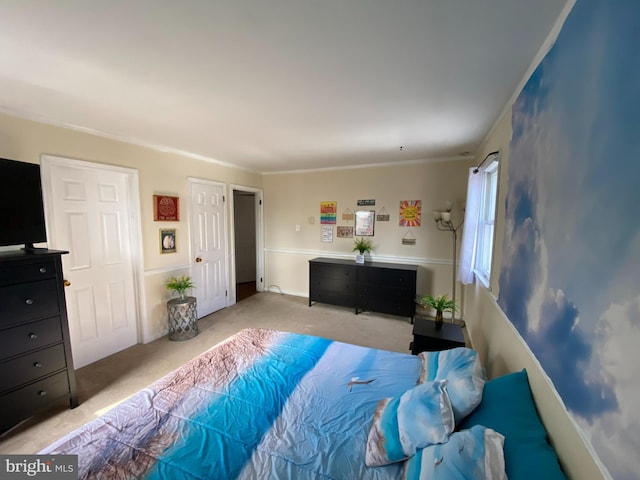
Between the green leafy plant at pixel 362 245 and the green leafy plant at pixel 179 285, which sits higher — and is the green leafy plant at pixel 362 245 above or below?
above

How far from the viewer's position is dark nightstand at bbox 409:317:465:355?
7.14 ft

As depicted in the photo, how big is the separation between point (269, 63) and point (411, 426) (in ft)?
6.18

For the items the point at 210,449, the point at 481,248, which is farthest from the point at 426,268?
the point at 210,449

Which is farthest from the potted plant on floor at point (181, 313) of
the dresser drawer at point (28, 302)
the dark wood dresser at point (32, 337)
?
the dresser drawer at point (28, 302)

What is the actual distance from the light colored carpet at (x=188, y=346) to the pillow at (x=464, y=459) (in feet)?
6.73

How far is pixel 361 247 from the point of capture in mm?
4117

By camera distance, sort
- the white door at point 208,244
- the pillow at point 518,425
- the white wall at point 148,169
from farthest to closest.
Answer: the white door at point 208,244, the white wall at point 148,169, the pillow at point 518,425

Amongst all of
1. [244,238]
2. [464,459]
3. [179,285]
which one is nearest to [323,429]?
[464,459]

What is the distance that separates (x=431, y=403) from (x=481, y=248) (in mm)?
2169

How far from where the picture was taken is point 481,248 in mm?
2768

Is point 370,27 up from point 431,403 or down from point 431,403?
up

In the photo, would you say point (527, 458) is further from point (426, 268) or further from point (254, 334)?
point (426, 268)

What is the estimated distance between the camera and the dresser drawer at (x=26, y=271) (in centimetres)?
168

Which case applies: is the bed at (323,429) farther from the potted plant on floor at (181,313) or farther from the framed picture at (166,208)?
the framed picture at (166,208)
